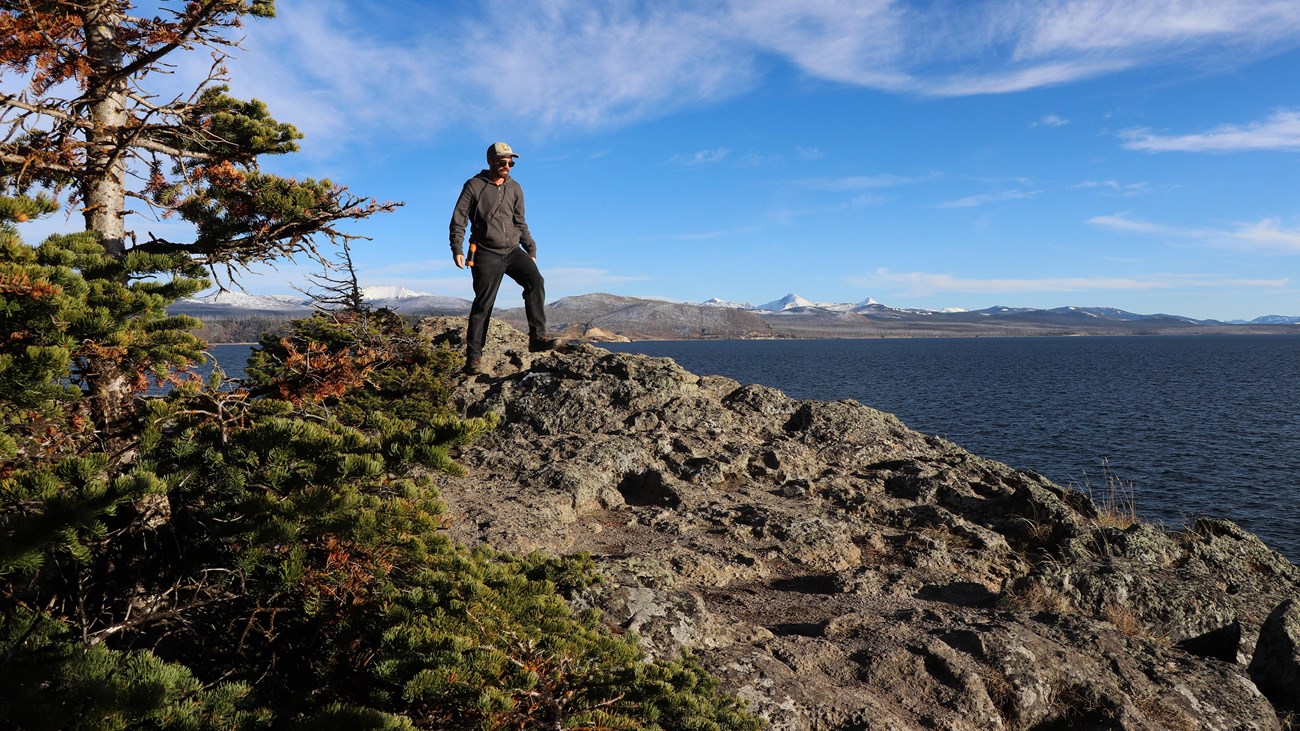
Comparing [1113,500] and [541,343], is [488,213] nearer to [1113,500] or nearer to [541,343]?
[541,343]

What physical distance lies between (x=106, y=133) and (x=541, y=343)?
8.31m

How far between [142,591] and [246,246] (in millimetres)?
3599

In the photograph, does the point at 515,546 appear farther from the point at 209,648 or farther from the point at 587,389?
the point at 587,389

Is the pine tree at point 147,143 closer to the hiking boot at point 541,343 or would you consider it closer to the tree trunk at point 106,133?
the tree trunk at point 106,133

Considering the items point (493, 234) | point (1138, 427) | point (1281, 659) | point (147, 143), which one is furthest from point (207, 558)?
point (1138, 427)

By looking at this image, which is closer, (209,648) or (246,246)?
(209,648)

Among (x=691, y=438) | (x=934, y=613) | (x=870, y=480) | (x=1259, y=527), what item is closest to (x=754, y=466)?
(x=691, y=438)

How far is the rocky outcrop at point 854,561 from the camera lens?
5.89m

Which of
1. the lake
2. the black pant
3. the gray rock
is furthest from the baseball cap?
the lake

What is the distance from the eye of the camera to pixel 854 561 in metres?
8.95

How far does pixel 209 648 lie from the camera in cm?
402

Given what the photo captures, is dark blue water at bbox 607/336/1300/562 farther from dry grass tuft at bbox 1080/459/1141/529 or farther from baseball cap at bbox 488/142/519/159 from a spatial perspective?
baseball cap at bbox 488/142/519/159

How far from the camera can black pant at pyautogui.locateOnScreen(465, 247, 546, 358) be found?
1095cm

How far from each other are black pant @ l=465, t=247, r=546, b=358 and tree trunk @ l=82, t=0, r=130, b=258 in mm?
5111
